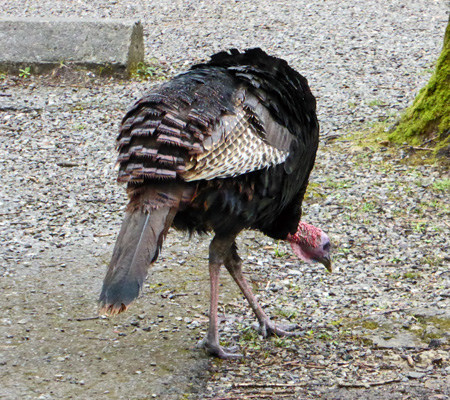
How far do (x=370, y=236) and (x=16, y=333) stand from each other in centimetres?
288

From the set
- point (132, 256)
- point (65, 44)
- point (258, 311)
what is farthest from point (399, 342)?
point (65, 44)

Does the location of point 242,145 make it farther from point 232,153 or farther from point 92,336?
point 92,336

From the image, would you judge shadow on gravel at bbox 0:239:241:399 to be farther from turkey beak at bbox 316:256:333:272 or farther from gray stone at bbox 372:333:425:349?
gray stone at bbox 372:333:425:349

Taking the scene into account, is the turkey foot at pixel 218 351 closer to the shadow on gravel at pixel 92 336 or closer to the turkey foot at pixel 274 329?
the shadow on gravel at pixel 92 336

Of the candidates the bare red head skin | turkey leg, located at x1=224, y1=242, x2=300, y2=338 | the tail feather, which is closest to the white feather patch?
the tail feather

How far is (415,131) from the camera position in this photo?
6977 millimetres

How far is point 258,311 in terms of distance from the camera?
458cm

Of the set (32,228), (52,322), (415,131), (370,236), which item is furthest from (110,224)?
(415,131)

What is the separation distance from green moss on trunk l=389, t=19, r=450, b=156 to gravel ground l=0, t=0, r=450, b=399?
28 cm

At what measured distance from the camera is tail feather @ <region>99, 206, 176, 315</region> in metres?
3.57

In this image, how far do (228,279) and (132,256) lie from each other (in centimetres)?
182

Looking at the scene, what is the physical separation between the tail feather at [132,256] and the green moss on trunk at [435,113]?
3.78 m

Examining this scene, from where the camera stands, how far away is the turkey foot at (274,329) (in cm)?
453

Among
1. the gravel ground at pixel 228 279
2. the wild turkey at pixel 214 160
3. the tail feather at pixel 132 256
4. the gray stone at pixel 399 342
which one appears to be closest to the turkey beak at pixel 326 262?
the gravel ground at pixel 228 279
